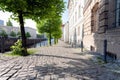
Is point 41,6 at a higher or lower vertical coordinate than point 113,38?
higher

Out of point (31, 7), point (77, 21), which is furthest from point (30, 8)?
point (77, 21)

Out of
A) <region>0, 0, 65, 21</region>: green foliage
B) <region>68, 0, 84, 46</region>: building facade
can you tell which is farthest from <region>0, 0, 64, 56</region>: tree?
<region>68, 0, 84, 46</region>: building facade

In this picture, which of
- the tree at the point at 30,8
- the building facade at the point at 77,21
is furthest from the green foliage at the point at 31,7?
the building facade at the point at 77,21

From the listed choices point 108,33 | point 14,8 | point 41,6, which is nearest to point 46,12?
point 41,6

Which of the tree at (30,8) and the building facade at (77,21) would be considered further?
the building facade at (77,21)

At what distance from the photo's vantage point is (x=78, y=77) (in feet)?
16.9

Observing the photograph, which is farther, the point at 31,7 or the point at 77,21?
the point at 77,21

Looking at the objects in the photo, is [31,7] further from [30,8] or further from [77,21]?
[77,21]

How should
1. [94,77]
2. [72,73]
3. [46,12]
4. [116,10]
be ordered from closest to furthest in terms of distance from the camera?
[94,77]
[72,73]
[116,10]
[46,12]

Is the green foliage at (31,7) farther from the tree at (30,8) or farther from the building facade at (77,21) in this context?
the building facade at (77,21)

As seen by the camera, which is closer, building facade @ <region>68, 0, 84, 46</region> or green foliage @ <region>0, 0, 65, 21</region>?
green foliage @ <region>0, 0, 65, 21</region>

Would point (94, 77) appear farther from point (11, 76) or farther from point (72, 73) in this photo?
point (11, 76)

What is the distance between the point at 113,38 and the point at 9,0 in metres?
5.98

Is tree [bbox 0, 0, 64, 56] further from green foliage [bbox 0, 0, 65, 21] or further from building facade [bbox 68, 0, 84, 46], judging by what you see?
building facade [bbox 68, 0, 84, 46]
